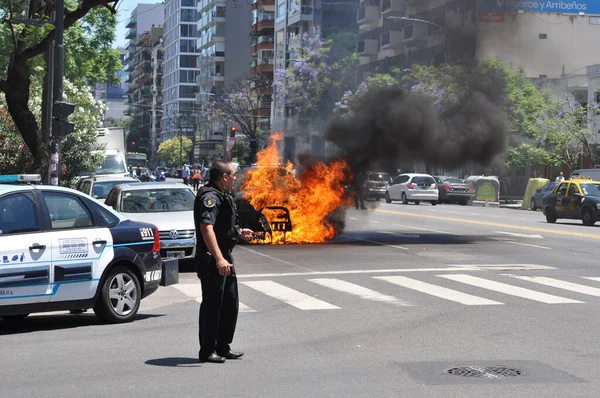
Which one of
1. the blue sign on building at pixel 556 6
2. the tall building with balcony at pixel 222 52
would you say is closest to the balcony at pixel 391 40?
the blue sign on building at pixel 556 6

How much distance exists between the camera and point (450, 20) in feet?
106

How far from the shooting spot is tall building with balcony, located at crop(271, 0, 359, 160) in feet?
113

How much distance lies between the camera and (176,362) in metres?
8.59

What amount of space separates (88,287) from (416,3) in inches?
1391

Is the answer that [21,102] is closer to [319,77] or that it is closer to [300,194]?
[300,194]

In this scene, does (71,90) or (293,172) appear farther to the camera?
(71,90)

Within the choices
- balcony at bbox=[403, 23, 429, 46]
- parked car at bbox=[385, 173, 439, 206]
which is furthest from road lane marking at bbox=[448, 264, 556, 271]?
parked car at bbox=[385, 173, 439, 206]

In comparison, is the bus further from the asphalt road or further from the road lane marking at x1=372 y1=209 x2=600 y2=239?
the asphalt road

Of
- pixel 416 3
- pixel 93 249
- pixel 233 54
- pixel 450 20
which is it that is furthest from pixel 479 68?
pixel 233 54

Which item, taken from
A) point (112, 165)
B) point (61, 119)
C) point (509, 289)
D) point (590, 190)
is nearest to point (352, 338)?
point (509, 289)

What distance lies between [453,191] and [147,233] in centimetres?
4309

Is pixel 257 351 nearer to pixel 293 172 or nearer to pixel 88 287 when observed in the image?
pixel 88 287

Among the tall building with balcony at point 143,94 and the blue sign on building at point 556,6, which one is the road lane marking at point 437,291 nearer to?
the blue sign on building at point 556,6

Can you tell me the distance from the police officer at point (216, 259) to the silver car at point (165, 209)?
8137 millimetres
